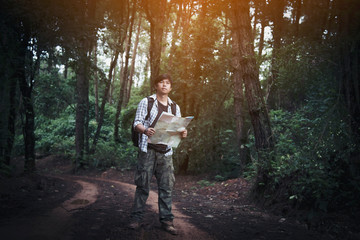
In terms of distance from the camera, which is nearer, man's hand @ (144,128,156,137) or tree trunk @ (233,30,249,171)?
man's hand @ (144,128,156,137)

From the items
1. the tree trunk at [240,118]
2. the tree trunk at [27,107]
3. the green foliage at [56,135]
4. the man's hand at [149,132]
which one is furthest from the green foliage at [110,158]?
the man's hand at [149,132]

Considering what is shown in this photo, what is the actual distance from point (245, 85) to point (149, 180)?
160 inches

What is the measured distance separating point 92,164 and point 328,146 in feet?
44.2

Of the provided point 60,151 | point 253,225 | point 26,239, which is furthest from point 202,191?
point 60,151

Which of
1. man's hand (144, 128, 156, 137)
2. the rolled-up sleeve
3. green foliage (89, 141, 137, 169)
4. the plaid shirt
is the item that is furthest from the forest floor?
green foliage (89, 141, 137, 169)

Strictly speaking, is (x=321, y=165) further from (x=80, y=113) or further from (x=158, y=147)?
(x=80, y=113)

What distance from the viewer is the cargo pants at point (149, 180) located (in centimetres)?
422

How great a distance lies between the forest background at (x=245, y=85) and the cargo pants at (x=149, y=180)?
7.79ft

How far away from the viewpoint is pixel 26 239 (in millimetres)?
3453

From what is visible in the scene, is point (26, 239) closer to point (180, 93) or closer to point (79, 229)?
point (79, 229)

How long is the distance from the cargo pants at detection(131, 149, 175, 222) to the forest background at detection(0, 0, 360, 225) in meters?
2.37

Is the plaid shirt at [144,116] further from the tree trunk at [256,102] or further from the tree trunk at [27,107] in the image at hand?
the tree trunk at [27,107]

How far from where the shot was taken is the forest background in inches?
201

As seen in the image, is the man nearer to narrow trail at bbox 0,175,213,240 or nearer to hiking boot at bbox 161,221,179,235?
hiking boot at bbox 161,221,179,235
